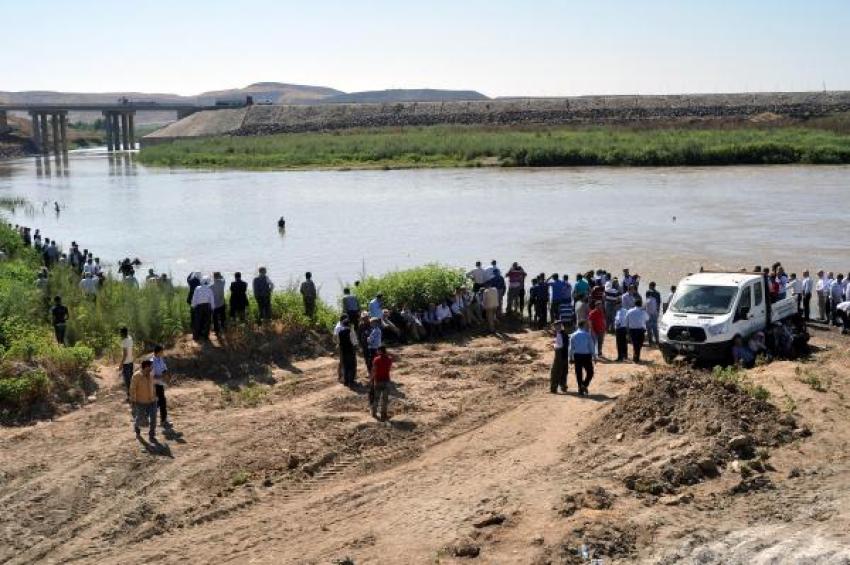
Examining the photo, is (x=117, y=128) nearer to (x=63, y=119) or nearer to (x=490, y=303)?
(x=63, y=119)

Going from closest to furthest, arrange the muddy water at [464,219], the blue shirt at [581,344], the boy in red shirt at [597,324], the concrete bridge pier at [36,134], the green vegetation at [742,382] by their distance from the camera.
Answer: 1. the green vegetation at [742,382]
2. the blue shirt at [581,344]
3. the boy in red shirt at [597,324]
4. the muddy water at [464,219]
5. the concrete bridge pier at [36,134]

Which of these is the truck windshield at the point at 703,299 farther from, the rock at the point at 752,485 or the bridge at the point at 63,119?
the bridge at the point at 63,119

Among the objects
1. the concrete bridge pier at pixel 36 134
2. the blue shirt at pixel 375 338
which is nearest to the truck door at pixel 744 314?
the blue shirt at pixel 375 338

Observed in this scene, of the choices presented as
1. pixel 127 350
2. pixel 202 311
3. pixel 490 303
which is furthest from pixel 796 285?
pixel 127 350

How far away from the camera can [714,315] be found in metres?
17.5

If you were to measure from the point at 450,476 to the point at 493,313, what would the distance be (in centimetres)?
874

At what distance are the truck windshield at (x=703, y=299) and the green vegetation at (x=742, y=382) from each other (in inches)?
87.0

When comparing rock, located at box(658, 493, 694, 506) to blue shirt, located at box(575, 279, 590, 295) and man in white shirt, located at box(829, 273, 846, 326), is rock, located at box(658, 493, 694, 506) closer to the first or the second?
blue shirt, located at box(575, 279, 590, 295)

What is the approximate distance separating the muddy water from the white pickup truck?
8.31 metres

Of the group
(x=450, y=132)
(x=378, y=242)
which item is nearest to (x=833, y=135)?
(x=450, y=132)

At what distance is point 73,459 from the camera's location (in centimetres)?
1355

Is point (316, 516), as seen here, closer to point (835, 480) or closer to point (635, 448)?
point (635, 448)

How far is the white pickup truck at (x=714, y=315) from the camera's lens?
56.3 ft

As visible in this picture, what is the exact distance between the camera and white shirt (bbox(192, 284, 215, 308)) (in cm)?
1852
